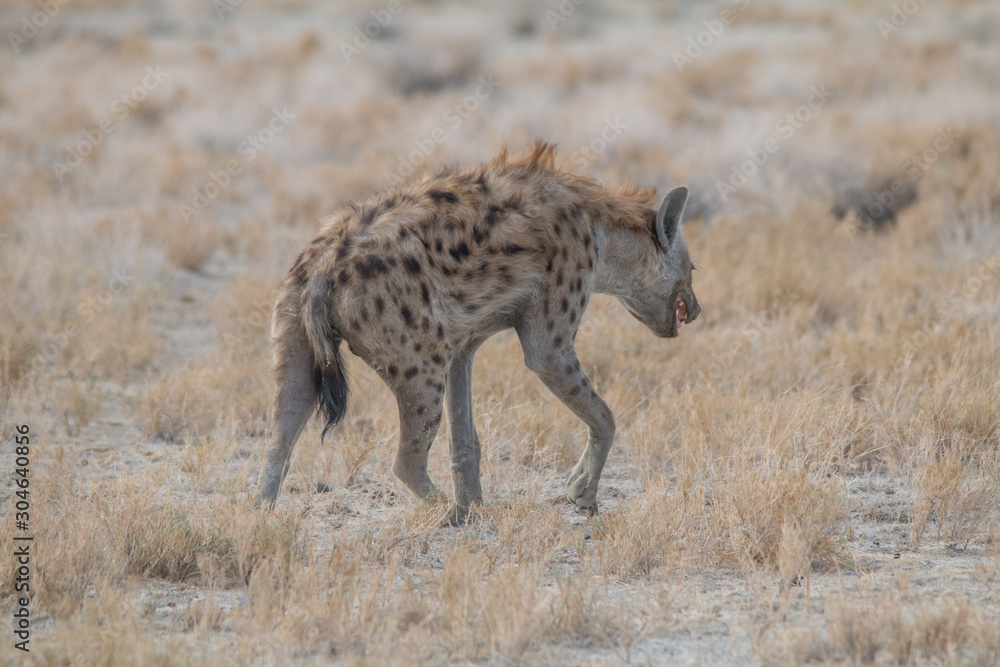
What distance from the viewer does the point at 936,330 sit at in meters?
8.66

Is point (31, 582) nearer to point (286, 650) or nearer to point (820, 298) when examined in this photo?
point (286, 650)

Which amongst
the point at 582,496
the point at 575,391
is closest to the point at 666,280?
the point at 575,391

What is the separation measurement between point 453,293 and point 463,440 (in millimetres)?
946

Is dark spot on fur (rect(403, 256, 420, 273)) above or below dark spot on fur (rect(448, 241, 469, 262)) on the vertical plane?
below

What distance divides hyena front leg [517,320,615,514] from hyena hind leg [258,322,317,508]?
1.14m

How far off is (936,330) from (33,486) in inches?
265

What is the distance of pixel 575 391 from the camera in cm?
575

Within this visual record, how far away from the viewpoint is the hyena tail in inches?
201

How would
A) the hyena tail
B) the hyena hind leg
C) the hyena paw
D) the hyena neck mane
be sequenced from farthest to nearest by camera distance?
the hyena paw, the hyena neck mane, the hyena hind leg, the hyena tail

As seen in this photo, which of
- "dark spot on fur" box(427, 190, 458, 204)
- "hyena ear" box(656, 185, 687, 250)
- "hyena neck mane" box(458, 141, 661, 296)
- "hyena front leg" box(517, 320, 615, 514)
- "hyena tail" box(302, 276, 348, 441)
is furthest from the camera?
"hyena ear" box(656, 185, 687, 250)

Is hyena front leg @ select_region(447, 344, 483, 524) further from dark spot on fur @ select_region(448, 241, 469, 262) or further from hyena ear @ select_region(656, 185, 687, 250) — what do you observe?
hyena ear @ select_region(656, 185, 687, 250)

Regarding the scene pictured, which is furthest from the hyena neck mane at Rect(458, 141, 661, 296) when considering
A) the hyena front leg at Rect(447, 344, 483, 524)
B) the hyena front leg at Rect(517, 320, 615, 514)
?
the hyena front leg at Rect(447, 344, 483, 524)

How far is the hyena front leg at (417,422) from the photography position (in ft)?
17.2

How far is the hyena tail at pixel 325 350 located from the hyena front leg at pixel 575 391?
3.31 feet
